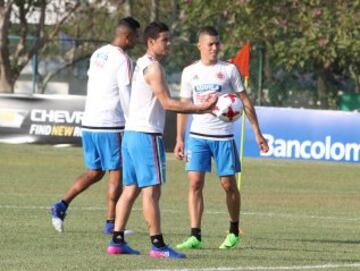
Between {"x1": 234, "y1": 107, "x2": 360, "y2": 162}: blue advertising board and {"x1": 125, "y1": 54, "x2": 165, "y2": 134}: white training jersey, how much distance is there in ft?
57.2

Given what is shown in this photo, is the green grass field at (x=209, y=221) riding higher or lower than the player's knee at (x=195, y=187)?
lower

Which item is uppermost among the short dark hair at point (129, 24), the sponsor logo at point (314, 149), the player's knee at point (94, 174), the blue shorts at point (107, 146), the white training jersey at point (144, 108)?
the short dark hair at point (129, 24)

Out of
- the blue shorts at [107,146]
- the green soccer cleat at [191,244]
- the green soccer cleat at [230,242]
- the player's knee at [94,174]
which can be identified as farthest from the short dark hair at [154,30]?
the player's knee at [94,174]

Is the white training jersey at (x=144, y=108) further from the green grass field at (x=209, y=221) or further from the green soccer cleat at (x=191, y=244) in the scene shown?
the green soccer cleat at (x=191, y=244)

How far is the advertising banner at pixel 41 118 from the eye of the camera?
31.9 meters

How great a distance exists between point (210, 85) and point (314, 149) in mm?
16535

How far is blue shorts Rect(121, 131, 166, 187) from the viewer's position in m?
12.5

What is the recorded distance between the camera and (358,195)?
2283cm

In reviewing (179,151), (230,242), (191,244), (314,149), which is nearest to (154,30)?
(179,151)

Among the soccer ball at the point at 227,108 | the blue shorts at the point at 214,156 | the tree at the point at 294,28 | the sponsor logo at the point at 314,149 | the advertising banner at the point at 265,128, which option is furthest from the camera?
the tree at the point at 294,28

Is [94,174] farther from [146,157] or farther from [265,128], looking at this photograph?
[265,128]

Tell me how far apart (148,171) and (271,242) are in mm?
2410

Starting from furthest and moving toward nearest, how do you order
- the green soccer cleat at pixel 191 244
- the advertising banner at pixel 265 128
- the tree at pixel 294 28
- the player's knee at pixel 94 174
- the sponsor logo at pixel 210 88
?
the tree at pixel 294 28 → the advertising banner at pixel 265 128 → the player's knee at pixel 94 174 → the sponsor logo at pixel 210 88 → the green soccer cleat at pixel 191 244

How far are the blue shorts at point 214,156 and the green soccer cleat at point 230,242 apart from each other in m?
0.63
